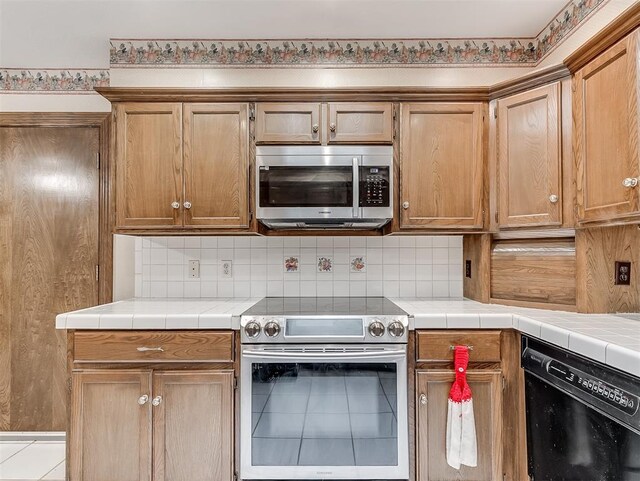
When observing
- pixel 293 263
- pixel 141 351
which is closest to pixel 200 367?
pixel 141 351

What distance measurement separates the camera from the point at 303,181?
2100 mm

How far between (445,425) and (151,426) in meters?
1.36

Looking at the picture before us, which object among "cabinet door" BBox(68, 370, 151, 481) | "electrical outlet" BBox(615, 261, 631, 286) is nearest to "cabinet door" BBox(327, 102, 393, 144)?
"electrical outlet" BBox(615, 261, 631, 286)

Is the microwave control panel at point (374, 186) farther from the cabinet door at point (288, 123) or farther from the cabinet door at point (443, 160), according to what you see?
the cabinet door at point (288, 123)

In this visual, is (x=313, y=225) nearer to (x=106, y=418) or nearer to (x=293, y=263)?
(x=293, y=263)

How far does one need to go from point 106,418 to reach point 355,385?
1163mm

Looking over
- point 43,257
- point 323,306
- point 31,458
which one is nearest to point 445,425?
point 323,306

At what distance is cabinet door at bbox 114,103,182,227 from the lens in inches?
83.7

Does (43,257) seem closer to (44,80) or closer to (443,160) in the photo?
(44,80)

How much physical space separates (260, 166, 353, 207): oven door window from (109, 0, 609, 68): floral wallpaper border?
0.82 meters

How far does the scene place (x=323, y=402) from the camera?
1.78m

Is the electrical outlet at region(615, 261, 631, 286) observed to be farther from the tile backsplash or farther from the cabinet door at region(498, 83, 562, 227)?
the tile backsplash

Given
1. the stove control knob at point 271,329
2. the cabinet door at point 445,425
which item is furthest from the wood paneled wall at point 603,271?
the stove control knob at point 271,329

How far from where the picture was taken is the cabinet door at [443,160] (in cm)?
211
